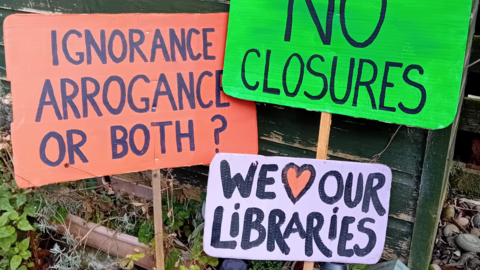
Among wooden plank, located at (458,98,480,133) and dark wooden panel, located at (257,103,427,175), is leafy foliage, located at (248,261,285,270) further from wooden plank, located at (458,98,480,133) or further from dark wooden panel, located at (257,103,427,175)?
wooden plank, located at (458,98,480,133)

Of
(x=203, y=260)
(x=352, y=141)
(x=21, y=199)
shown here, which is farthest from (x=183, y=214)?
(x=352, y=141)

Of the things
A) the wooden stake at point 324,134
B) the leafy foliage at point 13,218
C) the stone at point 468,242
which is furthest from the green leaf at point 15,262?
the stone at point 468,242

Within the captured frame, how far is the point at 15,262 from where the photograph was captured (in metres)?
2.00

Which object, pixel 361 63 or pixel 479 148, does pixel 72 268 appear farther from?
pixel 479 148

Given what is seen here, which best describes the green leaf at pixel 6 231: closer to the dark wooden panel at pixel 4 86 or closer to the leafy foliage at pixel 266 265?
the leafy foliage at pixel 266 265

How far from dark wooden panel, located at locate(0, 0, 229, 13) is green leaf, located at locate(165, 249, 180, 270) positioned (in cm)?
143

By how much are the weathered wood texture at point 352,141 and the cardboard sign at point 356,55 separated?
0.44 metres

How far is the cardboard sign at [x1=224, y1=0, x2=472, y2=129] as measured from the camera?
1.17 m

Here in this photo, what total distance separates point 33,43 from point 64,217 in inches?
54.8

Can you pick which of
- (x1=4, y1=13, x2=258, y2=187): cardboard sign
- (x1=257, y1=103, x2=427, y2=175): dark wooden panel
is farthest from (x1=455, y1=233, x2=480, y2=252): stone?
(x1=4, y1=13, x2=258, y2=187): cardboard sign

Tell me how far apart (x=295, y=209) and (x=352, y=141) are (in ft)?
1.91

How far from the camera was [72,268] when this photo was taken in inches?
85.0

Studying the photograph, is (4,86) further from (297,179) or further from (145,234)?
(297,179)

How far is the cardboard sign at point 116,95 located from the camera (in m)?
1.40
